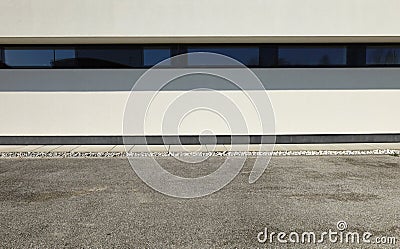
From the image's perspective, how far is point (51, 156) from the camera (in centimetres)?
650

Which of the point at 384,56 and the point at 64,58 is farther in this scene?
the point at 384,56

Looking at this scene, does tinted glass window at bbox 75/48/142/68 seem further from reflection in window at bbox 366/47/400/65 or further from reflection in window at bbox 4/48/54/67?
reflection in window at bbox 366/47/400/65

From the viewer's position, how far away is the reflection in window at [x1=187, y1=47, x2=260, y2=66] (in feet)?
24.8

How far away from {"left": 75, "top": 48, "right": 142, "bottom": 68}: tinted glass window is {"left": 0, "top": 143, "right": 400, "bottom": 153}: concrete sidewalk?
2.16 m

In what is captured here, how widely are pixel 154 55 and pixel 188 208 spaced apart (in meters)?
5.23

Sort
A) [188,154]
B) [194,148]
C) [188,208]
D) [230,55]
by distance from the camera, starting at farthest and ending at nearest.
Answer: [230,55], [194,148], [188,154], [188,208]

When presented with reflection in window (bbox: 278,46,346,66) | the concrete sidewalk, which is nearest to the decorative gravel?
the concrete sidewalk

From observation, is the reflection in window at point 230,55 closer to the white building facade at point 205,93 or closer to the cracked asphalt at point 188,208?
the white building facade at point 205,93

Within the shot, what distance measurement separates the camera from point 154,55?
7570 mm

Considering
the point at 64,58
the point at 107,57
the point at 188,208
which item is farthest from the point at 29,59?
the point at 188,208

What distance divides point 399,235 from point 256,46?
19.3 ft

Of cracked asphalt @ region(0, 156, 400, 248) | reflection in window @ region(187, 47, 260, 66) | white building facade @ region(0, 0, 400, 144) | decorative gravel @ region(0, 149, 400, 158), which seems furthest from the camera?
reflection in window @ region(187, 47, 260, 66)

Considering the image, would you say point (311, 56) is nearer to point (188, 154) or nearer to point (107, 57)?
point (188, 154)

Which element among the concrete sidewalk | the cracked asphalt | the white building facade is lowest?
the concrete sidewalk
